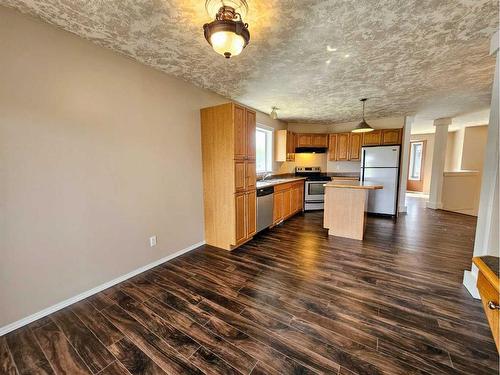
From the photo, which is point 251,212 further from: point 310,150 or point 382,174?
point 382,174

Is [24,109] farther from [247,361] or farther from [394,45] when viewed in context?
[394,45]

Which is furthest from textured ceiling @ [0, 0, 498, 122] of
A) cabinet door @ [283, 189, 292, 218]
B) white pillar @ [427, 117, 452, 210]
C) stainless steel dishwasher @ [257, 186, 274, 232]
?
white pillar @ [427, 117, 452, 210]

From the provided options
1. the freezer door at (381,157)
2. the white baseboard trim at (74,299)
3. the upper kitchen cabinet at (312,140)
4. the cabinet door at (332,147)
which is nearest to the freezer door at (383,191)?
the freezer door at (381,157)

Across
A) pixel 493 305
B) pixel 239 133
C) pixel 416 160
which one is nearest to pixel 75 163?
pixel 239 133

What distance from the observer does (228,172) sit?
3041 millimetres

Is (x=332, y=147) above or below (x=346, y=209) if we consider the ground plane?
above

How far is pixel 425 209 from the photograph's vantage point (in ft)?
19.0

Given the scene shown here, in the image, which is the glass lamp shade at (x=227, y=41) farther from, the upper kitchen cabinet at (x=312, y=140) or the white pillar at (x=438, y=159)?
the white pillar at (x=438, y=159)

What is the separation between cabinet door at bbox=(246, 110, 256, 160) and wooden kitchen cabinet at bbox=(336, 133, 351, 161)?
3401mm

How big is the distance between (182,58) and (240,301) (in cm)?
270

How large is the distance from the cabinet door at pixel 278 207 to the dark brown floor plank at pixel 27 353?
11.4 feet

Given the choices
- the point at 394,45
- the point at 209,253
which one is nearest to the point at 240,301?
the point at 209,253

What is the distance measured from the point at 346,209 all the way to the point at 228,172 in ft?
7.23

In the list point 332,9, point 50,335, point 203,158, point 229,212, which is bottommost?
point 50,335
